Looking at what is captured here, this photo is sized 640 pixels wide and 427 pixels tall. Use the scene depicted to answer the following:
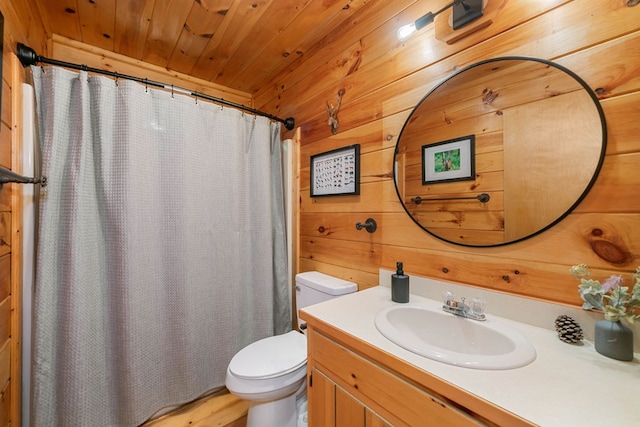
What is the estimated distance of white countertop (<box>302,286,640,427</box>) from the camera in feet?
1.57

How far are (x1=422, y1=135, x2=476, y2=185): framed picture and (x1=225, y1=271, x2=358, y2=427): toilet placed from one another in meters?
0.73

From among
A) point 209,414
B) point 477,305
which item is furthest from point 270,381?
point 477,305

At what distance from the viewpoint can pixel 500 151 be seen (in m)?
0.94

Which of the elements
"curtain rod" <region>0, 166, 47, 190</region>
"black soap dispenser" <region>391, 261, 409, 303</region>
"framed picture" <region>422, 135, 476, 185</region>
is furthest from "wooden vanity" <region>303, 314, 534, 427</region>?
"curtain rod" <region>0, 166, 47, 190</region>

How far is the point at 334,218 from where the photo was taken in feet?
5.34

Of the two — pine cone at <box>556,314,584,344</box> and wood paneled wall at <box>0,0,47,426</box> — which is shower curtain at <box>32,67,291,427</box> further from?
pine cone at <box>556,314,584,344</box>

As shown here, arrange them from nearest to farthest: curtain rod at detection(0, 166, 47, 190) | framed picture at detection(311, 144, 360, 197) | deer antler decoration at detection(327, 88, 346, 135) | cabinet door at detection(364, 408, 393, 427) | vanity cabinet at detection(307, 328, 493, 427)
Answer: vanity cabinet at detection(307, 328, 493, 427) → cabinet door at detection(364, 408, 393, 427) → curtain rod at detection(0, 166, 47, 190) → framed picture at detection(311, 144, 360, 197) → deer antler decoration at detection(327, 88, 346, 135)

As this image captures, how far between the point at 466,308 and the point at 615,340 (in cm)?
35

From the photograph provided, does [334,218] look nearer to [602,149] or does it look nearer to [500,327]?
[500,327]

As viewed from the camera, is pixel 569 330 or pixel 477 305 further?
pixel 477 305

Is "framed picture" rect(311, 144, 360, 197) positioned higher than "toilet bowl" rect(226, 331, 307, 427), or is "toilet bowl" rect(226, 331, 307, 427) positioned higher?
"framed picture" rect(311, 144, 360, 197)

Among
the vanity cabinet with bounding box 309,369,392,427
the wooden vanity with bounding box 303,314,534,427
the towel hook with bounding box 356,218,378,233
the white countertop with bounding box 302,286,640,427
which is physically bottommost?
the vanity cabinet with bounding box 309,369,392,427

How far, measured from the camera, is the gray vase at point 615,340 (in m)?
0.64

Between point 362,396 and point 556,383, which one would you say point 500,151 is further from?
point 362,396
